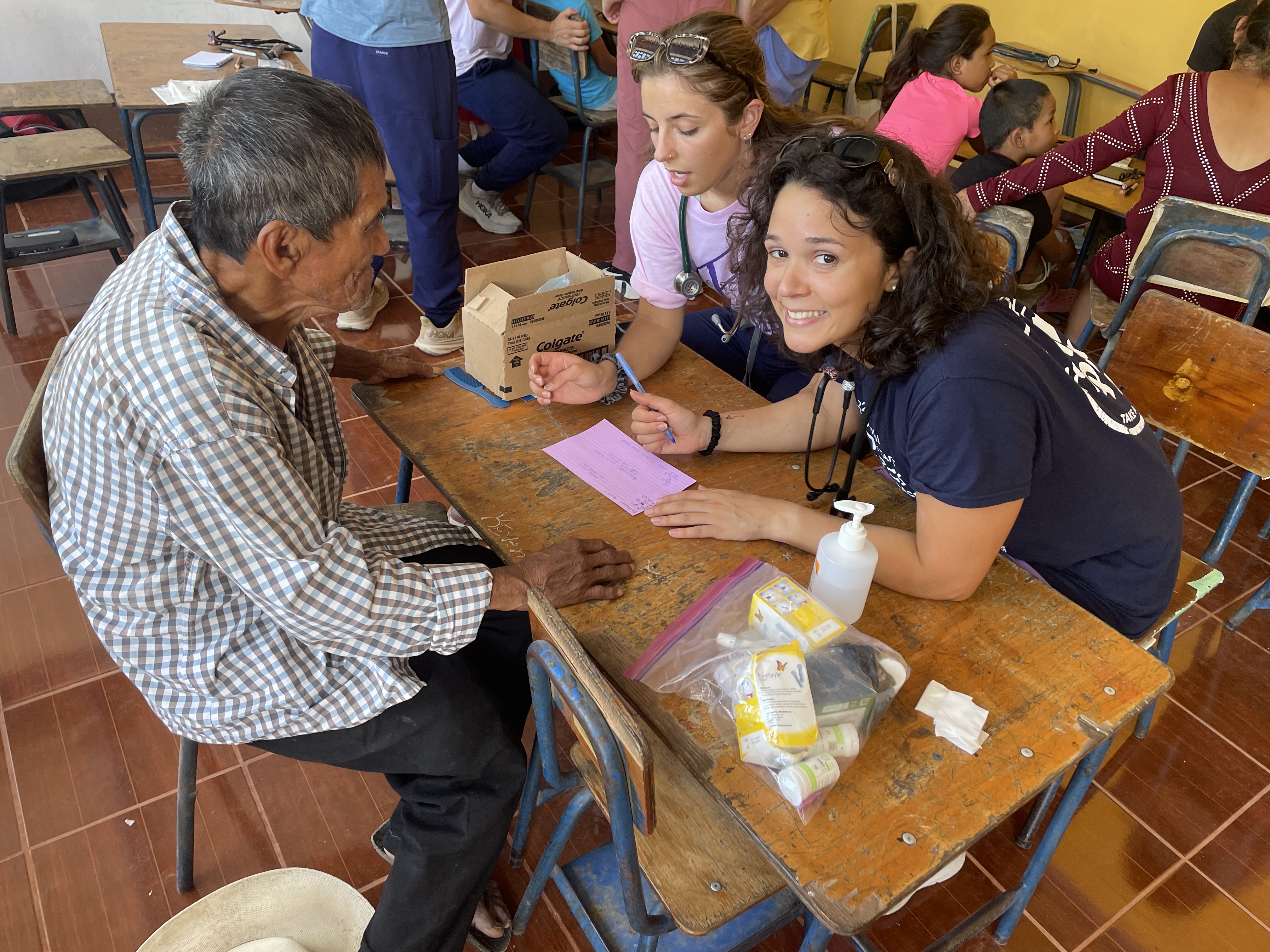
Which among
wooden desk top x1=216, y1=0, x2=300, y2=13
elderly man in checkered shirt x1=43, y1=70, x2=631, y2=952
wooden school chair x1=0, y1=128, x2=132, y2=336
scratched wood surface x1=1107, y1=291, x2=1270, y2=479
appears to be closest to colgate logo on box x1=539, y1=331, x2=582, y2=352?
elderly man in checkered shirt x1=43, y1=70, x2=631, y2=952

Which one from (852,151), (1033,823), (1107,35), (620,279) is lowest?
(1033,823)

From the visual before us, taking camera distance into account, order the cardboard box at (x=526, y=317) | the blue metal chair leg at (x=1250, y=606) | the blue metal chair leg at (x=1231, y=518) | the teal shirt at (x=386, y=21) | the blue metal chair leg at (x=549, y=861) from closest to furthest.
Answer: the blue metal chair leg at (x=549, y=861) → the cardboard box at (x=526, y=317) → the blue metal chair leg at (x=1231, y=518) → the blue metal chair leg at (x=1250, y=606) → the teal shirt at (x=386, y=21)

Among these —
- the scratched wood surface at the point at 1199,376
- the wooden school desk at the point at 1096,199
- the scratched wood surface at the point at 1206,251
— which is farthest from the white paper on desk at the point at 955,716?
the wooden school desk at the point at 1096,199

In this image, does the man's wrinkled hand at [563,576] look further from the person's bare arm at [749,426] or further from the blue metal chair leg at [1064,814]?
the blue metal chair leg at [1064,814]

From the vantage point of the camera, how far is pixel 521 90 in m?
4.16

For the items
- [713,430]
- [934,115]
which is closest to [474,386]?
[713,430]

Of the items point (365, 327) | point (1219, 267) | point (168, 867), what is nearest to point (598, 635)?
point (168, 867)

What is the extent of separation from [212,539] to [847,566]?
2.76 ft

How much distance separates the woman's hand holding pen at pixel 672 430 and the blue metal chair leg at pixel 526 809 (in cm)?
58

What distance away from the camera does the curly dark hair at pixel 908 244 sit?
49.5 inches

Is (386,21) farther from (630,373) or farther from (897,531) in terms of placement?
(897,531)

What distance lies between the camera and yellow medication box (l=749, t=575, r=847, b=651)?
1053 mm

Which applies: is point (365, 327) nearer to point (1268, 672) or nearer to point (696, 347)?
point (696, 347)

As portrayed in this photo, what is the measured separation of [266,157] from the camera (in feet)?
3.51
